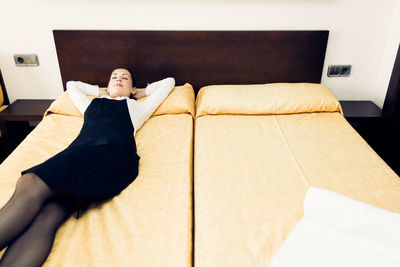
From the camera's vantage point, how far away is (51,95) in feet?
7.78

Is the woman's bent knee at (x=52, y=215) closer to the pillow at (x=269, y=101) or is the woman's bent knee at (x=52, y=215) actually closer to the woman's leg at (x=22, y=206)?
the woman's leg at (x=22, y=206)

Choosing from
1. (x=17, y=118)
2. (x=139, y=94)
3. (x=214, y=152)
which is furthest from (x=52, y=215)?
(x=17, y=118)

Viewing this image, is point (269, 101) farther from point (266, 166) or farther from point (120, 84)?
point (120, 84)

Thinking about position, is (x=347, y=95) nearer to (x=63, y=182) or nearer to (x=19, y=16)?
(x=63, y=182)

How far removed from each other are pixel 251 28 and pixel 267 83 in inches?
16.7

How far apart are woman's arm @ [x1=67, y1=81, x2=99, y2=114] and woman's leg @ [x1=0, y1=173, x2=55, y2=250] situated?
806 millimetres

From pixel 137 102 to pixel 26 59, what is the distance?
102cm

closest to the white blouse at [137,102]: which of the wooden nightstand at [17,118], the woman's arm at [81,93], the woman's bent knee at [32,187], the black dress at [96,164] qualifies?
the woman's arm at [81,93]

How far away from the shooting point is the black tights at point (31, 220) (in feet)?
3.09

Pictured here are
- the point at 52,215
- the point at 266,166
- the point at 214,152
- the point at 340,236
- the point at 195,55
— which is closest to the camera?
the point at 340,236

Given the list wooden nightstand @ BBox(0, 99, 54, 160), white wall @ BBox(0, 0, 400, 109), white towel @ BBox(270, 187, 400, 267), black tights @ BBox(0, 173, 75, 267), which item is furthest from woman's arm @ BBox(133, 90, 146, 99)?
white towel @ BBox(270, 187, 400, 267)

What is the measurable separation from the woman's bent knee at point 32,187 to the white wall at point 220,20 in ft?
4.49

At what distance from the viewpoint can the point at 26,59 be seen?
7.29ft

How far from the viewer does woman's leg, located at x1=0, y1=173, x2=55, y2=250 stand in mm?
973
